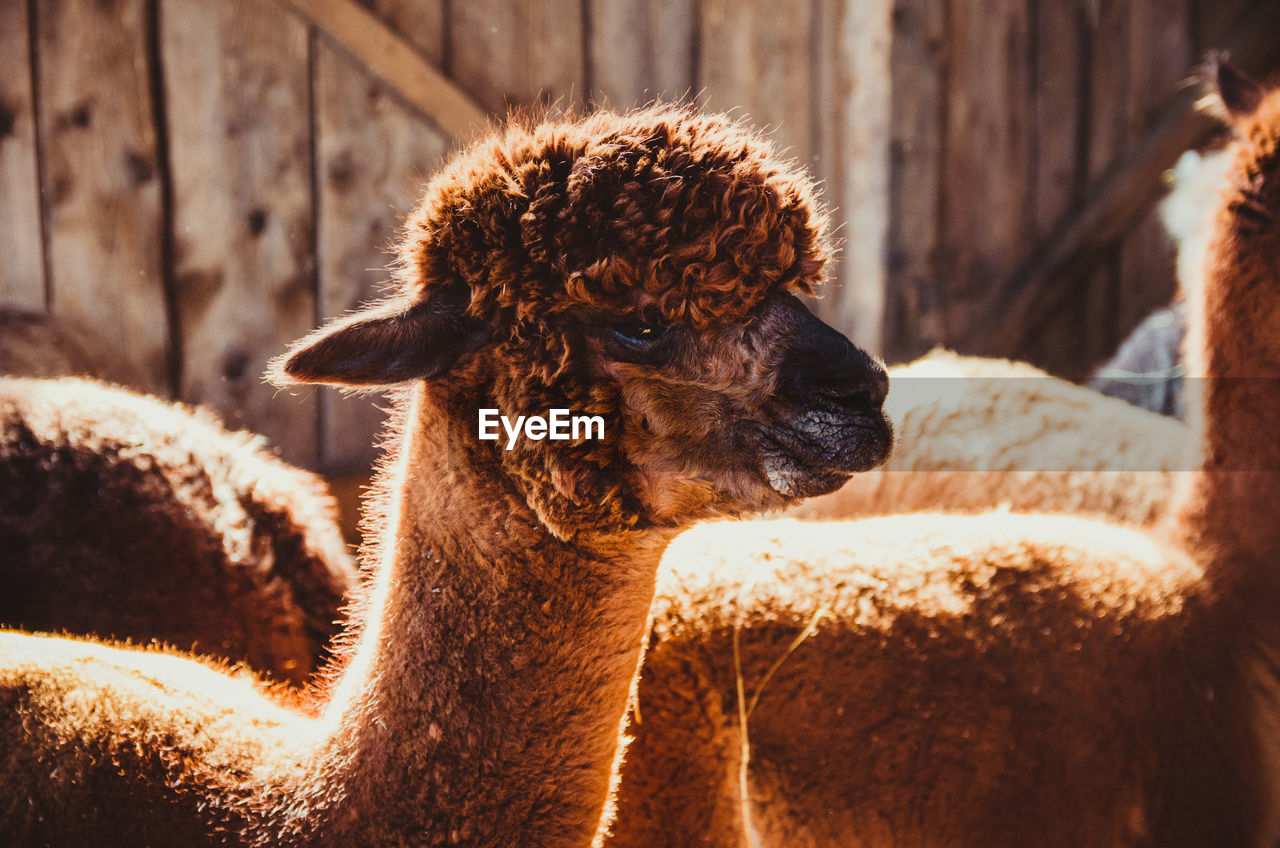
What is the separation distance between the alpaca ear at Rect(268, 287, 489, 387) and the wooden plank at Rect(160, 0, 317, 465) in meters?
2.52

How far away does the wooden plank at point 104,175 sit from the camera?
3.41 m

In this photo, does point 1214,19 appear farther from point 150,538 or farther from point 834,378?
point 150,538

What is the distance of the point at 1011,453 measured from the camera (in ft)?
10.5

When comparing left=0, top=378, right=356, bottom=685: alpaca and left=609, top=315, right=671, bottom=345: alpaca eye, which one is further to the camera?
left=0, top=378, right=356, bottom=685: alpaca

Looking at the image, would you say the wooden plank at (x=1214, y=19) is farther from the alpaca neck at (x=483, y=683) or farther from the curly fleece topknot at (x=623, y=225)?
the alpaca neck at (x=483, y=683)

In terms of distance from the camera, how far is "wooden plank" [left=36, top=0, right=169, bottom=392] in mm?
3414

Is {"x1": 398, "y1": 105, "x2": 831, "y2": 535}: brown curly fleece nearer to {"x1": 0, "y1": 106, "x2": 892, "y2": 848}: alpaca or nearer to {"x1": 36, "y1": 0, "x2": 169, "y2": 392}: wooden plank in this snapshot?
{"x1": 0, "y1": 106, "x2": 892, "y2": 848}: alpaca

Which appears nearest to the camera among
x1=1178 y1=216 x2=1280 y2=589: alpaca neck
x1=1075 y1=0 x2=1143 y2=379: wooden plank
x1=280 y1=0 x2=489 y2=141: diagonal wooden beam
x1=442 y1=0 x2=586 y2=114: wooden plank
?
x1=1178 y1=216 x2=1280 y2=589: alpaca neck

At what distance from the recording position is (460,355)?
144cm

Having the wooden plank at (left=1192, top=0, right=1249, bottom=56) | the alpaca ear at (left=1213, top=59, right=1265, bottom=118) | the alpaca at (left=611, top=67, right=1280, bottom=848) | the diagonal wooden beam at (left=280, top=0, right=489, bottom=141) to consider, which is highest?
the wooden plank at (left=1192, top=0, right=1249, bottom=56)

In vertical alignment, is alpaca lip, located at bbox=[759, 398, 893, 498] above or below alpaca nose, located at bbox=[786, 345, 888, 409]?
below

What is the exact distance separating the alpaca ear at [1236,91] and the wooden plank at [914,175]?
2.23m

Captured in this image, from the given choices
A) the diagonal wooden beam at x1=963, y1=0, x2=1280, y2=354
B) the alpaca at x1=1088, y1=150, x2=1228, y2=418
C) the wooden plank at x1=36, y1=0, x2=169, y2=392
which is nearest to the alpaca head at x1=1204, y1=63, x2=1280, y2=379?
the alpaca at x1=1088, y1=150, x2=1228, y2=418

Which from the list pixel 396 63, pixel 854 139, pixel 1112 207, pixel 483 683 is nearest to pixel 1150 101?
pixel 1112 207
